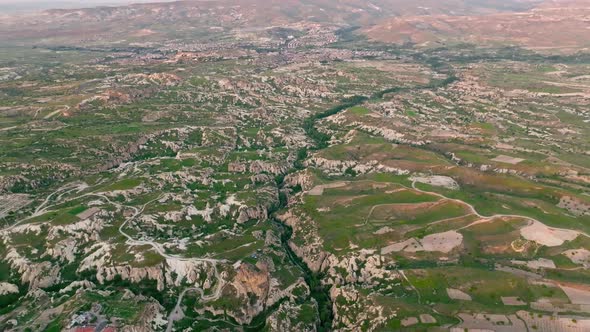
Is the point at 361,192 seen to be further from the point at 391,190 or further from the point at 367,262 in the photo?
the point at 367,262

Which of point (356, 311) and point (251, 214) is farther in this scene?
point (251, 214)

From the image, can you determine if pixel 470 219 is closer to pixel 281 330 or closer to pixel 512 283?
pixel 512 283

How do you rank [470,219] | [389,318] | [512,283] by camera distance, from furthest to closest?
[470,219]
[512,283]
[389,318]

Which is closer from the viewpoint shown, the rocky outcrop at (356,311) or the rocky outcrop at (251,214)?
the rocky outcrop at (356,311)

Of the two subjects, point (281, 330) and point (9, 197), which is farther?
point (9, 197)

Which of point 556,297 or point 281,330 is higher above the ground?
point 556,297

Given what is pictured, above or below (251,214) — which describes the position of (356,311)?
above

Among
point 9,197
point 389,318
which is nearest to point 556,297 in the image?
point 389,318

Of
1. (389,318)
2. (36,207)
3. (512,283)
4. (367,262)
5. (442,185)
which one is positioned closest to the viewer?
(389,318)

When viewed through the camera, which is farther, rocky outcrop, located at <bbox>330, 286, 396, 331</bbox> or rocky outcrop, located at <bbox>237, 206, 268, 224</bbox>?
rocky outcrop, located at <bbox>237, 206, 268, 224</bbox>

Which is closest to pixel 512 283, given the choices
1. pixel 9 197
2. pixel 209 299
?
pixel 209 299
